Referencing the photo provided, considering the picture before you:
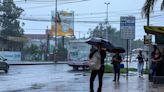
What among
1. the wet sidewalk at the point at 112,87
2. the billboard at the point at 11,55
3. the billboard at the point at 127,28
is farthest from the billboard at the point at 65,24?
the wet sidewalk at the point at 112,87

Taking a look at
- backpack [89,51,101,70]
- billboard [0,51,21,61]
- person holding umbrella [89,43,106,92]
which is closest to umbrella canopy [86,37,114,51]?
person holding umbrella [89,43,106,92]

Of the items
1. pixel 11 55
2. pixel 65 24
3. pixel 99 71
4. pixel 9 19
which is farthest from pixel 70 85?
pixel 9 19

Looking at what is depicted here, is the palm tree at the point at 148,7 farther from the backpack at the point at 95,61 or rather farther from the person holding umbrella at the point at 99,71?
the backpack at the point at 95,61

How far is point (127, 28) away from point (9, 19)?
228ft

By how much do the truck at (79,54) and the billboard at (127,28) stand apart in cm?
1445

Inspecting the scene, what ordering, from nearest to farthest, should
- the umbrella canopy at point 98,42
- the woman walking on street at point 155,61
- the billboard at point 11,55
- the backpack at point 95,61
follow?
the backpack at point 95,61, the umbrella canopy at point 98,42, the woman walking on street at point 155,61, the billboard at point 11,55

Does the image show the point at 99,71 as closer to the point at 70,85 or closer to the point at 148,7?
the point at 70,85

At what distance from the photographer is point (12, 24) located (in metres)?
98.2

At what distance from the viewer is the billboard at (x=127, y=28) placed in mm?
31328

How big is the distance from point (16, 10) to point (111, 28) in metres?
49.4

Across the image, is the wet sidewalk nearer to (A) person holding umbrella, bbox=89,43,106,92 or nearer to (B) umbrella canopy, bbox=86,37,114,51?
(B) umbrella canopy, bbox=86,37,114,51

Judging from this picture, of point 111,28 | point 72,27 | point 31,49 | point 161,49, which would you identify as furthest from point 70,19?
point 161,49

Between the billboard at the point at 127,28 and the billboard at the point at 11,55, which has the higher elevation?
the billboard at the point at 127,28

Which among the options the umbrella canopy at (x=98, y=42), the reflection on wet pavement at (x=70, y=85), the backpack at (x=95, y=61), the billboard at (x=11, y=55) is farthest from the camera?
the billboard at (x=11, y=55)
